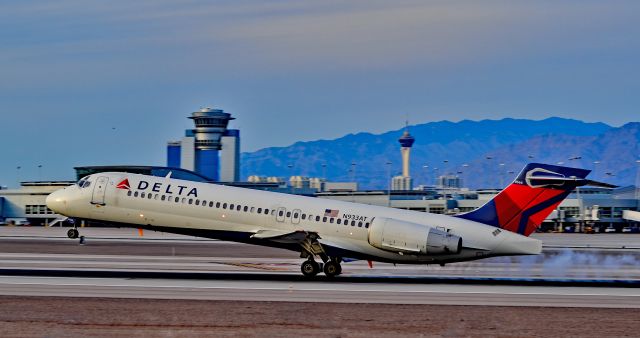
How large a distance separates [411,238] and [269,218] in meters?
6.48

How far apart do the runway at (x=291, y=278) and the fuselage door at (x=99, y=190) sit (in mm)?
3360

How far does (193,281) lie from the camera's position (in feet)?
136

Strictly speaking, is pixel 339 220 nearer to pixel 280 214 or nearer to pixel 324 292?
pixel 280 214

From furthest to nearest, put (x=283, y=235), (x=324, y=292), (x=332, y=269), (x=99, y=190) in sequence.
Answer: (x=99, y=190), (x=332, y=269), (x=283, y=235), (x=324, y=292)

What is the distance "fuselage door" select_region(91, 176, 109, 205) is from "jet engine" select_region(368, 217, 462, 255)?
1302cm

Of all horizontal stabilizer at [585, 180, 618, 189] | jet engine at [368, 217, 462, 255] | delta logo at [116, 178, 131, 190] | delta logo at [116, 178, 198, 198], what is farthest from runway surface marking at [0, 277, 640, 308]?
delta logo at [116, 178, 131, 190]

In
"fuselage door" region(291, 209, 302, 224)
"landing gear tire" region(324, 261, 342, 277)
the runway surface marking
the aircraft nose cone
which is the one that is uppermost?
the aircraft nose cone

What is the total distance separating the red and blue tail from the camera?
139 ft

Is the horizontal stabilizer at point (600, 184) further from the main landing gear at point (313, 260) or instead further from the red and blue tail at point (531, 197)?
the main landing gear at point (313, 260)

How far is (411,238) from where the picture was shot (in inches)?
1677

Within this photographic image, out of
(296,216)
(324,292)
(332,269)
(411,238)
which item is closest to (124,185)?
(296,216)

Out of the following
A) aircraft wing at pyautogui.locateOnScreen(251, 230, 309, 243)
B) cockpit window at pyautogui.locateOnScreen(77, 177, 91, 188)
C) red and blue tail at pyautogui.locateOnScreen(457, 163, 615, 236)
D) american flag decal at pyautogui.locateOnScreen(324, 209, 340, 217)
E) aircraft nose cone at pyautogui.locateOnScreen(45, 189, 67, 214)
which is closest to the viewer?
red and blue tail at pyautogui.locateOnScreen(457, 163, 615, 236)

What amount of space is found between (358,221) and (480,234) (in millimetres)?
5384

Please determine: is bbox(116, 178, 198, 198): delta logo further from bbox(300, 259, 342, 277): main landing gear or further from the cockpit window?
bbox(300, 259, 342, 277): main landing gear
